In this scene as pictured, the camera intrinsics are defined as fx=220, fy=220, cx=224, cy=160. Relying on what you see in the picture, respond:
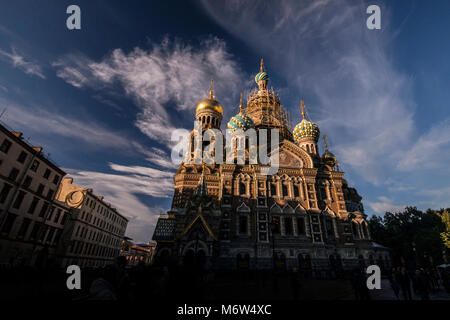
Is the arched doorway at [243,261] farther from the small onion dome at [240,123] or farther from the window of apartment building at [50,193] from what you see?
the window of apartment building at [50,193]

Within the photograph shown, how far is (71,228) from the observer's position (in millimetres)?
31500

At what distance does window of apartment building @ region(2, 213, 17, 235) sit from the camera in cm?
2116

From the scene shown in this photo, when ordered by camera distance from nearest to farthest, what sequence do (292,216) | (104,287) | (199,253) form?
(104,287), (199,253), (292,216)

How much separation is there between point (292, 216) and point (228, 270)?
9.08 meters

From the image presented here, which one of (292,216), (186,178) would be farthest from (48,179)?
(292,216)

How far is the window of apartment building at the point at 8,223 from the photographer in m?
21.2

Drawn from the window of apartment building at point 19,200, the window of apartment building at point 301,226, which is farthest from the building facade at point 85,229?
the window of apartment building at point 301,226

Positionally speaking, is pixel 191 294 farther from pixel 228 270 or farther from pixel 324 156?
pixel 324 156

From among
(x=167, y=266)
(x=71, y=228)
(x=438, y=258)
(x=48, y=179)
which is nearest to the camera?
(x=167, y=266)

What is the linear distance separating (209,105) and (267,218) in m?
23.2

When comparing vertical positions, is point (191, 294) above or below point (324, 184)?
below

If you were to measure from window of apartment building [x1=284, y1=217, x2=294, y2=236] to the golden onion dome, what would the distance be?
22563mm

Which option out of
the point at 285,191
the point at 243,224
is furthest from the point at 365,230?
the point at 243,224

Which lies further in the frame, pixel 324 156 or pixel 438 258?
pixel 438 258
